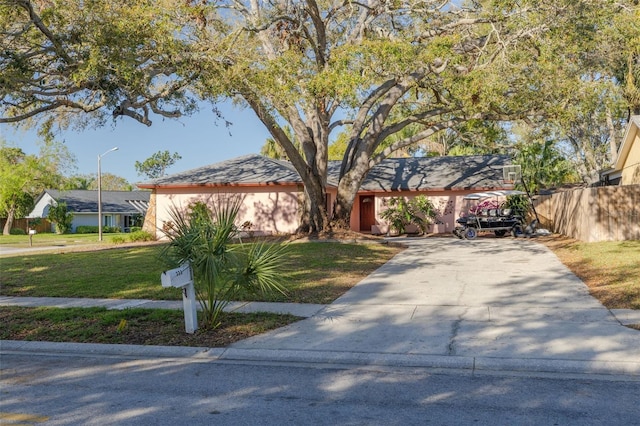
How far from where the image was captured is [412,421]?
5191 millimetres

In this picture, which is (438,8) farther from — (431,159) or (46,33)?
(431,159)

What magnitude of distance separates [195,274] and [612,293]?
24.8ft

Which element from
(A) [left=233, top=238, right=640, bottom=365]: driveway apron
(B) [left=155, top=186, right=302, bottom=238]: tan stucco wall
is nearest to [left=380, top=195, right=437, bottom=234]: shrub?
(B) [left=155, top=186, right=302, bottom=238]: tan stucco wall

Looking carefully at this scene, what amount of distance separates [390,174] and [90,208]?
38.6 m

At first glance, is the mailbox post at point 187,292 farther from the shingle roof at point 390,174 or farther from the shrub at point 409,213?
the shrub at point 409,213

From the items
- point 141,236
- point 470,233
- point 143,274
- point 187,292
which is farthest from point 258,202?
point 187,292

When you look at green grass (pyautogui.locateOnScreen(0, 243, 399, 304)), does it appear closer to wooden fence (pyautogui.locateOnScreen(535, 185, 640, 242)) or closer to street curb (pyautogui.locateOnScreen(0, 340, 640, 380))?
street curb (pyautogui.locateOnScreen(0, 340, 640, 380))

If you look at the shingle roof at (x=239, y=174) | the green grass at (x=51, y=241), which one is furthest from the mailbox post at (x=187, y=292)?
the green grass at (x=51, y=241)

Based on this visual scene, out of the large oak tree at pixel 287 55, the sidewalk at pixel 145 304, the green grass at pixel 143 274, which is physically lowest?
the sidewalk at pixel 145 304

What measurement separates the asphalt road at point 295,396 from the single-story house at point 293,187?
2081 centimetres

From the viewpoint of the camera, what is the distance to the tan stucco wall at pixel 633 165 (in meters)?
22.5

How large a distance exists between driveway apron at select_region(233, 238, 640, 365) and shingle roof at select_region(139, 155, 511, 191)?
1582 cm

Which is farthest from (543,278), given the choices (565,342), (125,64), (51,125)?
(51,125)

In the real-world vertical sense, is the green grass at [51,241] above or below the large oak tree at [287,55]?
below
